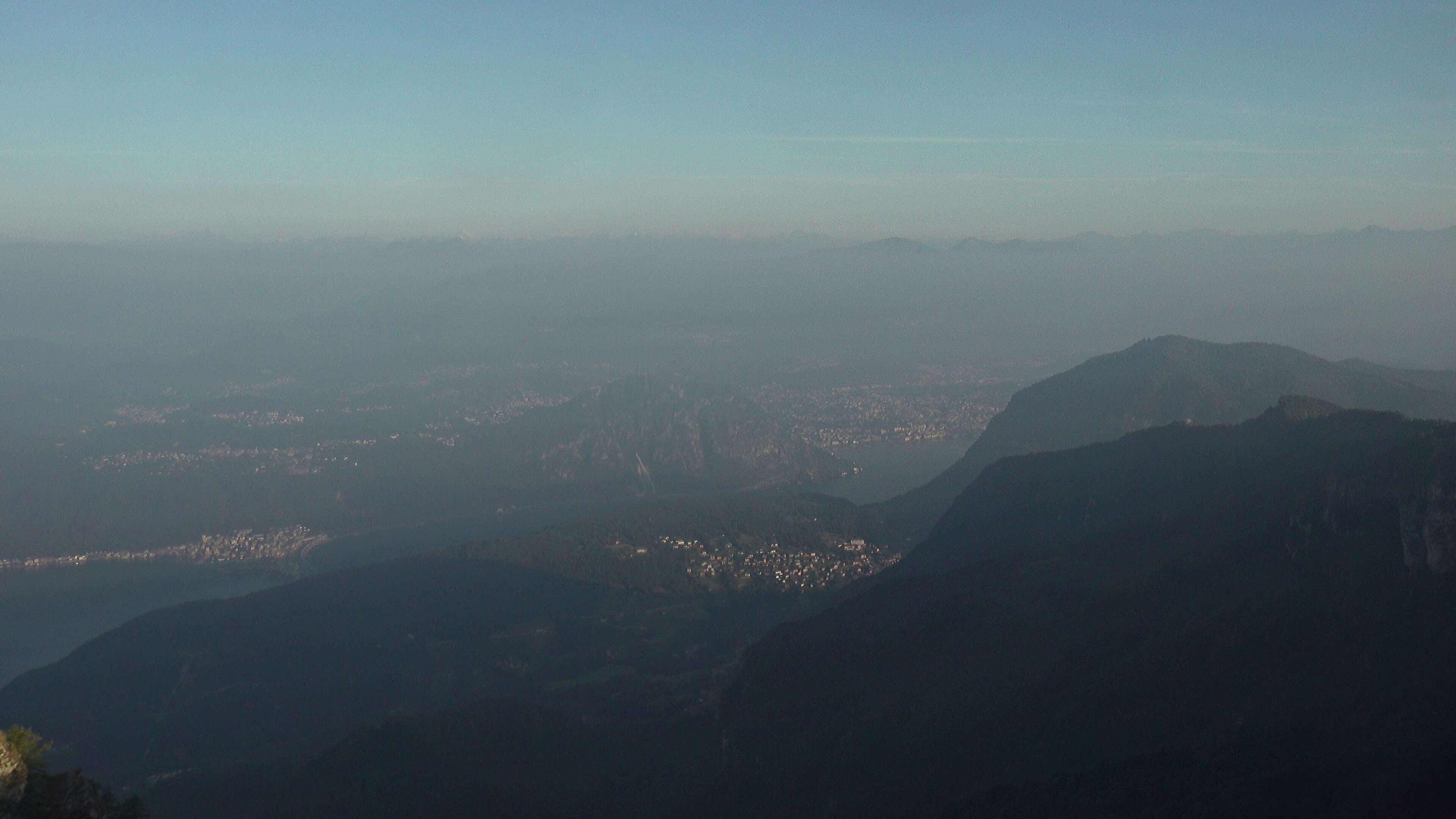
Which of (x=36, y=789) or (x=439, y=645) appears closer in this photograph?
(x=36, y=789)

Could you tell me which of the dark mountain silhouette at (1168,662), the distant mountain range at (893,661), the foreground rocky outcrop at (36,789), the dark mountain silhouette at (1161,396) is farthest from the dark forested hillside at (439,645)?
the foreground rocky outcrop at (36,789)

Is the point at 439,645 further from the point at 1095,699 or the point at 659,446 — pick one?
the point at 659,446

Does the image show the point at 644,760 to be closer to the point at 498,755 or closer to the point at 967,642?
the point at 498,755

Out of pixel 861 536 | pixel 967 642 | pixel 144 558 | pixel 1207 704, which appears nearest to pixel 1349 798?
pixel 1207 704

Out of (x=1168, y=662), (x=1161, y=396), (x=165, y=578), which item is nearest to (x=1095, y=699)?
(x=1168, y=662)

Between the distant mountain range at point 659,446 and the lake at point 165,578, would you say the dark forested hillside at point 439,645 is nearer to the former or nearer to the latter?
the lake at point 165,578
